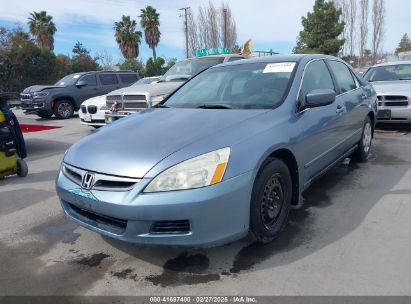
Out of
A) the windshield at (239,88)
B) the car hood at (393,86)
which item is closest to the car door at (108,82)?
the car hood at (393,86)

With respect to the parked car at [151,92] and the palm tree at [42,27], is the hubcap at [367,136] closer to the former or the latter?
the parked car at [151,92]

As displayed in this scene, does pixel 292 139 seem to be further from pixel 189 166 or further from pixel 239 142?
pixel 189 166

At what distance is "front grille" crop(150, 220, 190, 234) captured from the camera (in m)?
2.68

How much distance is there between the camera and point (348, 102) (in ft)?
15.8

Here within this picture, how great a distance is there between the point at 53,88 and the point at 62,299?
43.9 ft

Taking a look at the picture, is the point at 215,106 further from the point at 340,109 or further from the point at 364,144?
the point at 364,144

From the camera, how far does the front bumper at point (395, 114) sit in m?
7.74

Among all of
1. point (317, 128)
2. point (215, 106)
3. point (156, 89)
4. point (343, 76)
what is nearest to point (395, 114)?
point (343, 76)

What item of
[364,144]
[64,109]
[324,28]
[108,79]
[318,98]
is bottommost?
[364,144]

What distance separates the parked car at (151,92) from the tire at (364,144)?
11.8 ft

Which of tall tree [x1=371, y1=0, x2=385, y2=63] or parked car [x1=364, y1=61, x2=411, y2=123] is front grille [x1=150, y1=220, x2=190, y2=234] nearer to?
parked car [x1=364, y1=61, x2=411, y2=123]

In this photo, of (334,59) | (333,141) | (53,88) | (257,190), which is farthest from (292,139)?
(53,88)

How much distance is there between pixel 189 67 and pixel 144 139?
6.67 m

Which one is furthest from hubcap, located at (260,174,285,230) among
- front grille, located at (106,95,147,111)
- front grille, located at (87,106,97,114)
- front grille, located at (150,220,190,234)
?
front grille, located at (87,106,97,114)
